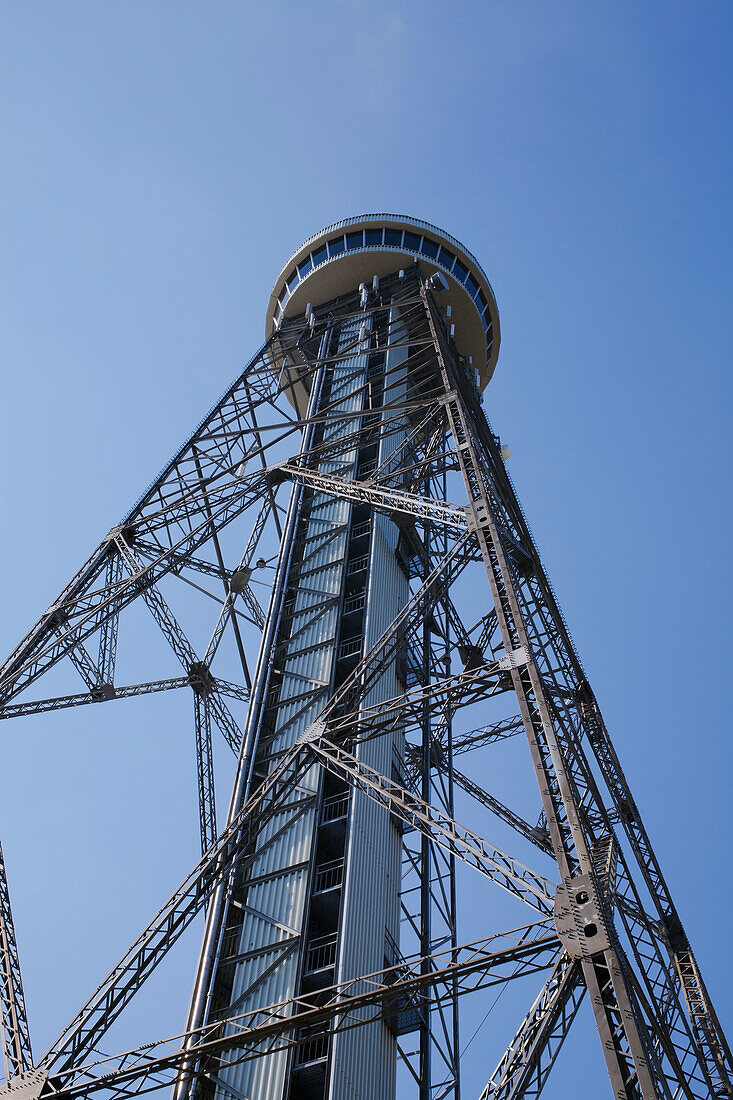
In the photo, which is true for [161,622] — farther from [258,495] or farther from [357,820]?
[357,820]

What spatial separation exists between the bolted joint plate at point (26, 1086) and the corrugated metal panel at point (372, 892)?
4.42 meters

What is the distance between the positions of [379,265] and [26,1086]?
92.2 ft

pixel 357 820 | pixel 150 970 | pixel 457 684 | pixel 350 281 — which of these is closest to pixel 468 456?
pixel 457 684

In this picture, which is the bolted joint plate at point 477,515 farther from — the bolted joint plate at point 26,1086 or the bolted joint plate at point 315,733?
the bolted joint plate at point 26,1086

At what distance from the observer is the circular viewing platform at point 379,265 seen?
34.8 meters

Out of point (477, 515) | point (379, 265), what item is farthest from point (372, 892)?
point (379, 265)

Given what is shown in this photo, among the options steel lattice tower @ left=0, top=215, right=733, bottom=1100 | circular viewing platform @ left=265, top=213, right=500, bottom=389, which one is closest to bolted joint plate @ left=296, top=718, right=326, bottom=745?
steel lattice tower @ left=0, top=215, right=733, bottom=1100

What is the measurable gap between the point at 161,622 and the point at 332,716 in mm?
9511

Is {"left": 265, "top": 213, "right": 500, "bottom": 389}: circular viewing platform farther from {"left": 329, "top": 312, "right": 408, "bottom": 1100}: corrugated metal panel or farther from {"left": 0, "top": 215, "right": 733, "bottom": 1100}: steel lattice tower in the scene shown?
{"left": 329, "top": 312, "right": 408, "bottom": 1100}: corrugated metal panel

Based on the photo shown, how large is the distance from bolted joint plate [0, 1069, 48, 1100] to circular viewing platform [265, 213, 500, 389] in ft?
88.8

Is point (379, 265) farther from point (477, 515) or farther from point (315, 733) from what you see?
point (315, 733)

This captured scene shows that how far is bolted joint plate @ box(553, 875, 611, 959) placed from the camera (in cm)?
1055

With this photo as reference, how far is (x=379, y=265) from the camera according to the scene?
3478cm

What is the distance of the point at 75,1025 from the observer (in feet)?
44.2
